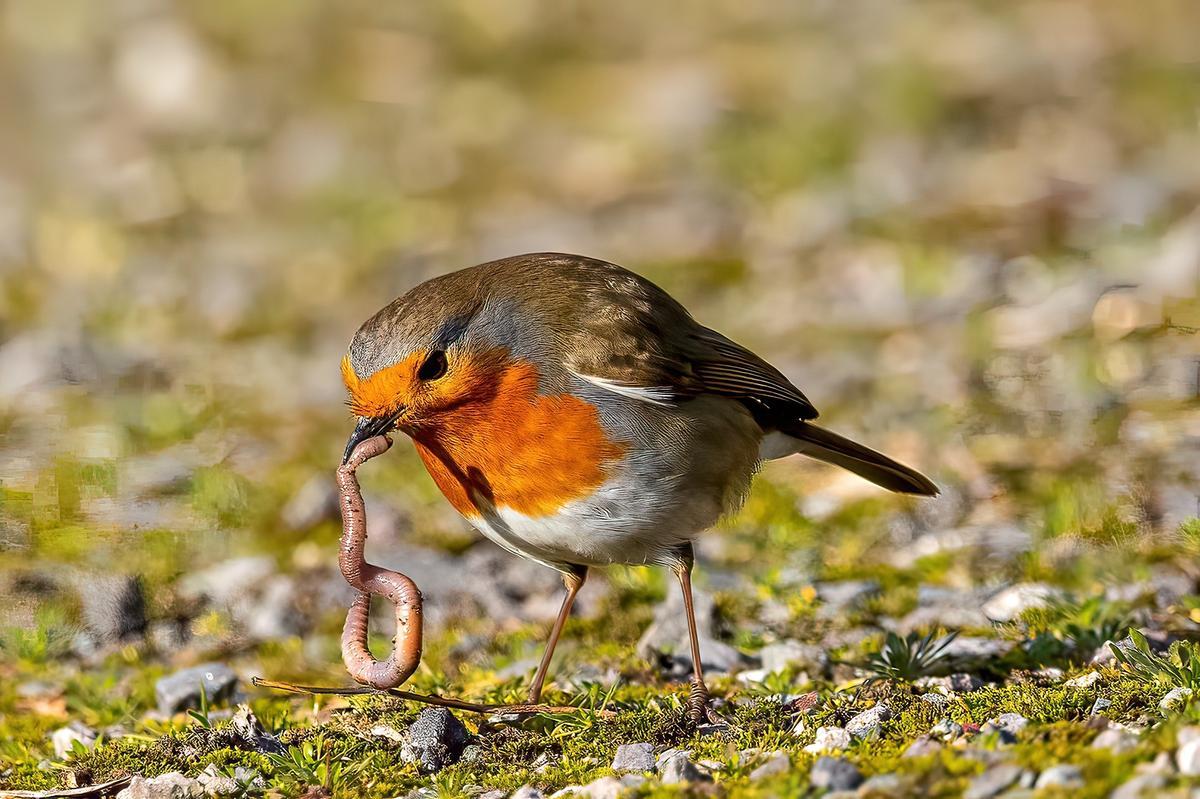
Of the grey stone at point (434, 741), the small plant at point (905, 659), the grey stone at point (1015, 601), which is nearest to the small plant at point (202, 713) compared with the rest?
the grey stone at point (434, 741)

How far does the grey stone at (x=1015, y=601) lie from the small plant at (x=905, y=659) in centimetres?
52

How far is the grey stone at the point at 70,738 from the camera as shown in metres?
4.35

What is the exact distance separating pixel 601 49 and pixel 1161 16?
483 cm

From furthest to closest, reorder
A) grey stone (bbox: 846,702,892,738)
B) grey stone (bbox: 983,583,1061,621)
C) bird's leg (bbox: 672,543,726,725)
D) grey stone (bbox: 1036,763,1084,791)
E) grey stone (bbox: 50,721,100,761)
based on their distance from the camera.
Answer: grey stone (bbox: 983,583,1061,621), grey stone (bbox: 50,721,100,761), bird's leg (bbox: 672,543,726,725), grey stone (bbox: 846,702,892,738), grey stone (bbox: 1036,763,1084,791)

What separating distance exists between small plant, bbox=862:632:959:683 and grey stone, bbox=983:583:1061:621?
20.6 inches

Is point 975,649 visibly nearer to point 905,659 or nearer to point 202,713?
point 905,659

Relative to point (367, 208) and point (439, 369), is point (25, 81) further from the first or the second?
point (439, 369)

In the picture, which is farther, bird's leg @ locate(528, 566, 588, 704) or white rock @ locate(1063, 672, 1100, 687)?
bird's leg @ locate(528, 566, 588, 704)

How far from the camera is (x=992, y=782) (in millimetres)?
3043

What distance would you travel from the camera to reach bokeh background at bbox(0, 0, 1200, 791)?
5.73 metres

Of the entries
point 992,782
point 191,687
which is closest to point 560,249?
point 191,687

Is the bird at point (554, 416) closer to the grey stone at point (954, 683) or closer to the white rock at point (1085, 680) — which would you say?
the grey stone at point (954, 683)

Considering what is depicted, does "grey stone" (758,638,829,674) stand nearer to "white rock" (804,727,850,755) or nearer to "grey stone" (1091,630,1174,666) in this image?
"grey stone" (1091,630,1174,666)

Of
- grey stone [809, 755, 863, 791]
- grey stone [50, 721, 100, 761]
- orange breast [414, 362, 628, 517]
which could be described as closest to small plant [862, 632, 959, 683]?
orange breast [414, 362, 628, 517]
